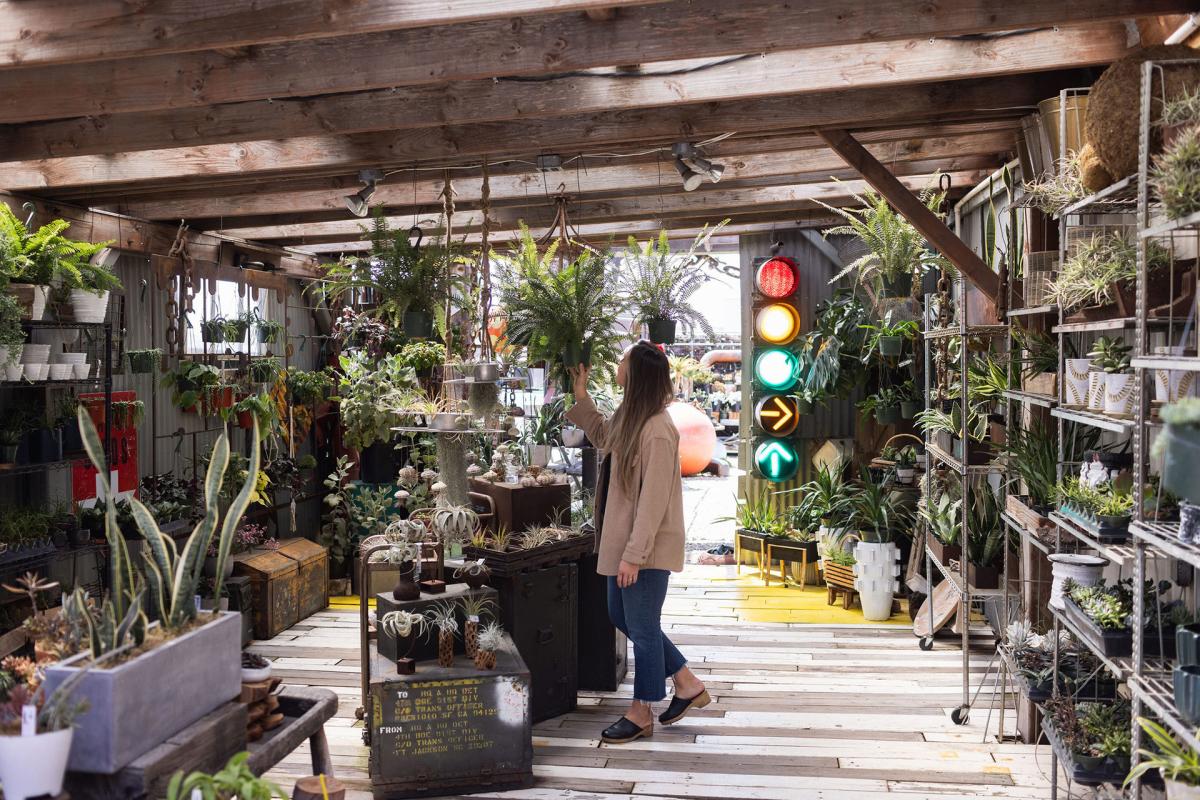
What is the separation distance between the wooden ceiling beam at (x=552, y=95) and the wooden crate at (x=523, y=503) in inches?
67.1

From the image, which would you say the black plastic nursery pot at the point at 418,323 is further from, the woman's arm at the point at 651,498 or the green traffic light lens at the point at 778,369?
the green traffic light lens at the point at 778,369

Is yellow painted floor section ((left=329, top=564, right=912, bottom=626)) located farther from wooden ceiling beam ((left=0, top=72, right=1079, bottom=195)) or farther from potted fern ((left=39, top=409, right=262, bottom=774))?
potted fern ((left=39, top=409, right=262, bottom=774))

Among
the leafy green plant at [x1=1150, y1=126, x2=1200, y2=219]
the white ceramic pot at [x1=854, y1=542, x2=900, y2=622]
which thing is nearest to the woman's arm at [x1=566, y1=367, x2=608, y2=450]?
the leafy green plant at [x1=1150, y1=126, x2=1200, y2=219]

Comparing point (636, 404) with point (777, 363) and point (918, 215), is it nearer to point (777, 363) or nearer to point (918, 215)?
point (918, 215)

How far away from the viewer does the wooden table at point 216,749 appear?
6.79 ft

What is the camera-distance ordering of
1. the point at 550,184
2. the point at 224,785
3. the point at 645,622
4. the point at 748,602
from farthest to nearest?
1. the point at 748,602
2. the point at 550,184
3. the point at 645,622
4. the point at 224,785

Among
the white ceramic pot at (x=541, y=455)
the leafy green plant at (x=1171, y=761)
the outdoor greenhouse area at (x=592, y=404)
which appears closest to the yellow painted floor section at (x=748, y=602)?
the outdoor greenhouse area at (x=592, y=404)

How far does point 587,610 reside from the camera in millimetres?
5258

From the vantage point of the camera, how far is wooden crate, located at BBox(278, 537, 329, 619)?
6984 millimetres

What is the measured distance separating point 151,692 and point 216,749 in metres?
0.25

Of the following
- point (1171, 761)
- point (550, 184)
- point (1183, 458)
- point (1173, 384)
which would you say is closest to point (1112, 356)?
point (1173, 384)

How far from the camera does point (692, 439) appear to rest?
8.84 metres

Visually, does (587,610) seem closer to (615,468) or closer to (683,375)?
(615,468)

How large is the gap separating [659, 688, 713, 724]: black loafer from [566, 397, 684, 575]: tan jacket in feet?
2.39
